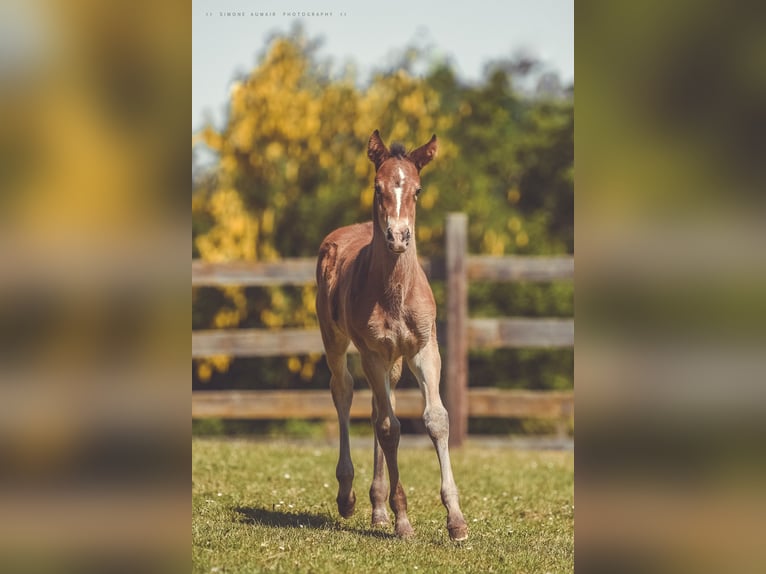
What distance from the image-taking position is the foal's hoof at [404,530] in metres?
5.77

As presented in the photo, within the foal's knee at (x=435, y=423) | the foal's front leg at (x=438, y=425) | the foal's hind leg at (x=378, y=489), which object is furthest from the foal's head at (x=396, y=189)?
the foal's hind leg at (x=378, y=489)

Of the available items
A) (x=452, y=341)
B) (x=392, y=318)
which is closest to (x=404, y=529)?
(x=392, y=318)

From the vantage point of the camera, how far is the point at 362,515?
6.68 m

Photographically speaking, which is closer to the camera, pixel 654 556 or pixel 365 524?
pixel 654 556

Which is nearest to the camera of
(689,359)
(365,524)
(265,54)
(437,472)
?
(689,359)

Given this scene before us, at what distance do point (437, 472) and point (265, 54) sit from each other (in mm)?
6505

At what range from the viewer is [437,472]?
28.7ft

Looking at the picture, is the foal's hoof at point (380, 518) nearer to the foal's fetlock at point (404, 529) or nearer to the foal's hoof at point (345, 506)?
the foal's hoof at point (345, 506)

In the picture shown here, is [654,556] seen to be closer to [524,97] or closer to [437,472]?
[437,472]

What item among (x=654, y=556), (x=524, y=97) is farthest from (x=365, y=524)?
(x=524, y=97)

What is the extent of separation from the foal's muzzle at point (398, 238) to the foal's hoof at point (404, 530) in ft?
5.65

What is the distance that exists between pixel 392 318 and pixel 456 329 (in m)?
5.47

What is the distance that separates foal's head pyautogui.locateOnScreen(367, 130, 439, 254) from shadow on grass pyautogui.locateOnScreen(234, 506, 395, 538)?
1.82 meters

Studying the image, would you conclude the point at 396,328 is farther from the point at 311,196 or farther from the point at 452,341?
the point at 311,196
